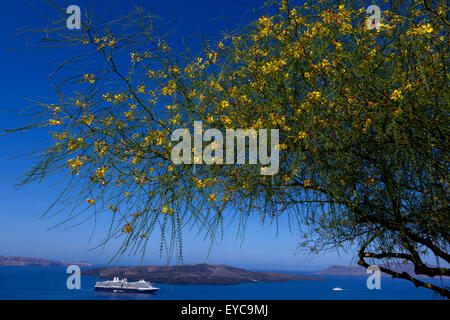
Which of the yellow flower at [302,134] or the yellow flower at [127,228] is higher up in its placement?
the yellow flower at [302,134]

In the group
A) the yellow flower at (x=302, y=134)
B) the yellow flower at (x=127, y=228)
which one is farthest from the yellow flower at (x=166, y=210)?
the yellow flower at (x=302, y=134)

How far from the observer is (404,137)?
2.91 m

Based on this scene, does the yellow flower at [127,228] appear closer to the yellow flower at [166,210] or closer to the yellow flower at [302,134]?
the yellow flower at [166,210]

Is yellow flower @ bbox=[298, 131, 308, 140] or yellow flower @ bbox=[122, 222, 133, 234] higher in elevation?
yellow flower @ bbox=[298, 131, 308, 140]

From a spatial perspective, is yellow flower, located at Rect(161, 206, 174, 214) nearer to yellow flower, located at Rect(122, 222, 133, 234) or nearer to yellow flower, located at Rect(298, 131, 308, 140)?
yellow flower, located at Rect(122, 222, 133, 234)

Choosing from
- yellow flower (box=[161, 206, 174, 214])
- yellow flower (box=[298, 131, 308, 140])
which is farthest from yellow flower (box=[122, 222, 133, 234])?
yellow flower (box=[298, 131, 308, 140])

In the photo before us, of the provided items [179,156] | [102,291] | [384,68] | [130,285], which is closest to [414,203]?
[384,68]

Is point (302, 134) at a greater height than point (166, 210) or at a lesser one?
greater

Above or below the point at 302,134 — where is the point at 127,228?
below

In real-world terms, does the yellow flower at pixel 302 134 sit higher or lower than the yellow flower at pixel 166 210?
higher

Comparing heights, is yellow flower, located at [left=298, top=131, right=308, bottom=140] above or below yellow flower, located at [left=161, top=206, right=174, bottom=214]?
above

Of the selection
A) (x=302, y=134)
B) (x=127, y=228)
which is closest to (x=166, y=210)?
(x=127, y=228)

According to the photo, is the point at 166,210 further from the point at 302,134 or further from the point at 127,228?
the point at 302,134
